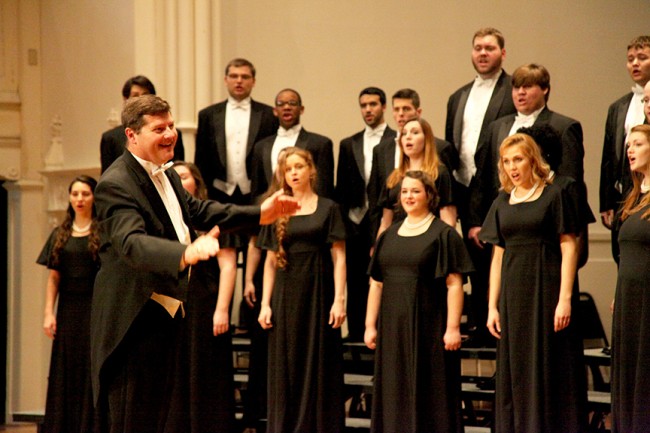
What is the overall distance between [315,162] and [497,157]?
1.20 meters

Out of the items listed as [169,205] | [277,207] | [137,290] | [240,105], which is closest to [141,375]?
[137,290]

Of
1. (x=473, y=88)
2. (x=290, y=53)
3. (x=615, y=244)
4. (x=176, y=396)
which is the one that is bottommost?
(x=176, y=396)

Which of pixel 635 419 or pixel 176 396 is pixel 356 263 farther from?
pixel 635 419

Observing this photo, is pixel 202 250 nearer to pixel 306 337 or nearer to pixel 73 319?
pixel 306 337

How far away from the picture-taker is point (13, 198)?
861cm

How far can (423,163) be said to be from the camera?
522 cm

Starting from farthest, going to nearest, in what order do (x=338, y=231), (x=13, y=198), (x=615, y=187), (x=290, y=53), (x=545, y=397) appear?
(x=13, y=198), (x=290, y=53), (x=338, y=231), (x=615, y=187), (x=545, y=397)

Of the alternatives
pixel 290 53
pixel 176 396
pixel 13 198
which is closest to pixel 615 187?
pixel 176 396

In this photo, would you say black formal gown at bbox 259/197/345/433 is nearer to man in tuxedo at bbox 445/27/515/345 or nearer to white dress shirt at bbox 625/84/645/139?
man in tuxedo at bbox 445/27/515/345

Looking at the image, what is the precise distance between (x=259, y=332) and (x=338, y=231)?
0.76m

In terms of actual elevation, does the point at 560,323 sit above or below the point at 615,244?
below

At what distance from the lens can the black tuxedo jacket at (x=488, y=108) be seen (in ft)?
17.5

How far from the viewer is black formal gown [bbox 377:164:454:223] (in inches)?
204

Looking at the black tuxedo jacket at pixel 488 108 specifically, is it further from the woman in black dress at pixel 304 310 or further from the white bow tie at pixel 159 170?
the white bow tie at pixel 159 170
